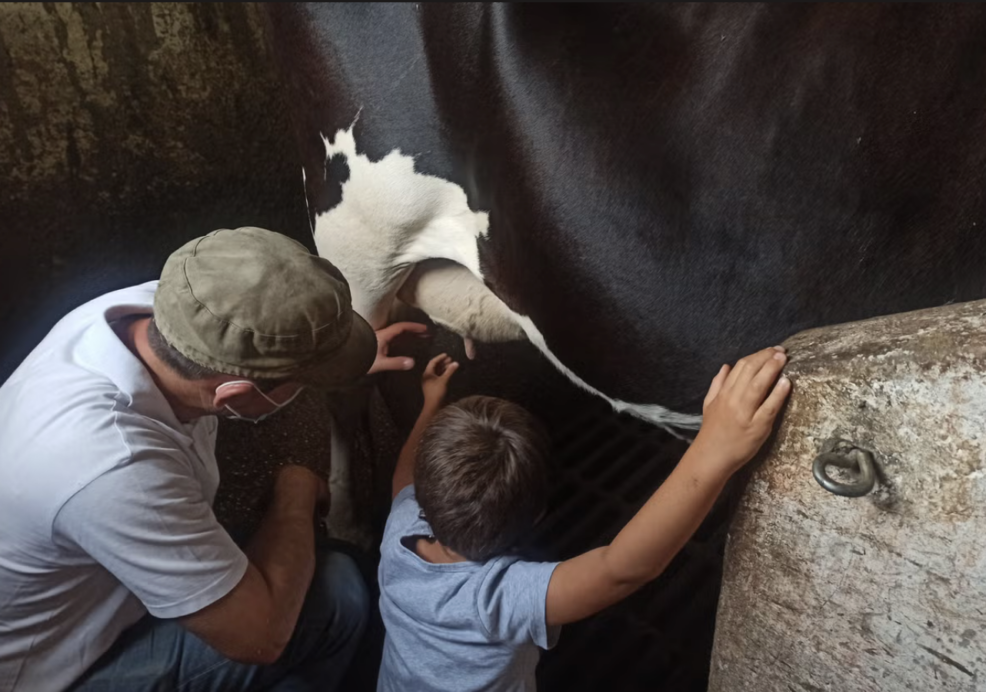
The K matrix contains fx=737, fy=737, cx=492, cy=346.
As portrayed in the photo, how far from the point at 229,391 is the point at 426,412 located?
45 centimetres

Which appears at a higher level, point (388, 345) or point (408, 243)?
point (408, 243)

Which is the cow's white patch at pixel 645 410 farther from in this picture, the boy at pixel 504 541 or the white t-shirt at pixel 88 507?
the white t-shirt at pixel 88 507

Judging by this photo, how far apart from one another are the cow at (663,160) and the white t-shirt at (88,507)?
20.2 inches

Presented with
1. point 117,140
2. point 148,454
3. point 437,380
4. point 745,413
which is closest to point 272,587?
point 148,454

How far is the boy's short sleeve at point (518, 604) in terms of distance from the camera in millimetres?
826

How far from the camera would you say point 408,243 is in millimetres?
1277

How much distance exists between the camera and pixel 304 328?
2.53 feet

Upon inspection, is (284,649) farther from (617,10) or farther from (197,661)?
(617,10)

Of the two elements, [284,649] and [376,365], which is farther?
[376,365]

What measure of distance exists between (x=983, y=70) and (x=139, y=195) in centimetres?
159

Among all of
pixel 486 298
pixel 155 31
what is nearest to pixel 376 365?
pixel 486 298

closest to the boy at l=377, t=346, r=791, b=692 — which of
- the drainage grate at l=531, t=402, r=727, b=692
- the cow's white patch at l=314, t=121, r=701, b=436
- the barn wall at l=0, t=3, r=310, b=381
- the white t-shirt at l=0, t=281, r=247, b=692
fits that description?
the white t-shirt at l=0, t=281, r=247, b=692

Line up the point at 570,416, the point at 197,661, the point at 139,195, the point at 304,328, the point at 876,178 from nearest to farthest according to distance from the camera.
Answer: the point at 304,328
the point at 876,178
the point at 197,661
the point at 139,195
the point at 570,416

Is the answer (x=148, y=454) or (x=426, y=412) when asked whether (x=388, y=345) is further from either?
(x=148, y=454)
